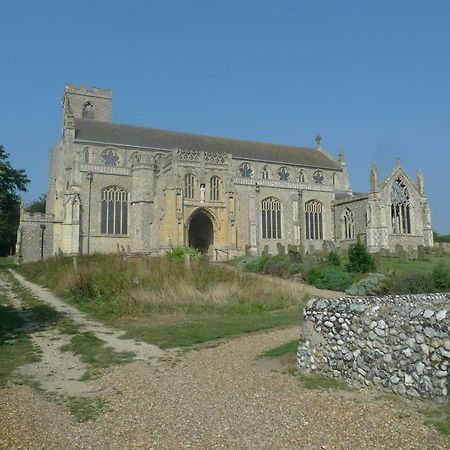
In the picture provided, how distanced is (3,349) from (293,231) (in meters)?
36.3

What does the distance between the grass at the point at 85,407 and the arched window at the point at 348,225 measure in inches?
1604

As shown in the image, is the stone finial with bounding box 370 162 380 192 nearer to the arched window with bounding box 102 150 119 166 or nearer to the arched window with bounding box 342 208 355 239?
the arched window with bounding box 342 208 355 239

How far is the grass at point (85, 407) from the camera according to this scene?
208 inches

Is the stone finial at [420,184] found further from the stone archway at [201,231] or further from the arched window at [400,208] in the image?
the stone archway at [201,231]

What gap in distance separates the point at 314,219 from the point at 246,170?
8463 mm

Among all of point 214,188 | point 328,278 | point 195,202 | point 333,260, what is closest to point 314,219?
point 214,188

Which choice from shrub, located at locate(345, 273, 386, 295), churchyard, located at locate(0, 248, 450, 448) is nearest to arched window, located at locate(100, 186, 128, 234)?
churchyard, located at locate(0, 248, 450, 448)

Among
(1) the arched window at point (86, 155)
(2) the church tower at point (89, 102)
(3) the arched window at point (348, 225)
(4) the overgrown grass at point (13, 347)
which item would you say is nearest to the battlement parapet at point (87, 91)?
(2) the church tower at point (89, 102)

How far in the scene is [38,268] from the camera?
2562 centimetres

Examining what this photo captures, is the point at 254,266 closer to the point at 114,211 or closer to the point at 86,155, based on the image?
the point at 114,211

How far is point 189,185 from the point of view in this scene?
121 feet

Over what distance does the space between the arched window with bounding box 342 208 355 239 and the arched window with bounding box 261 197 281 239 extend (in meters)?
6.83

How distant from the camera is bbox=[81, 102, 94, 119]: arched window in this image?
52.1 metres

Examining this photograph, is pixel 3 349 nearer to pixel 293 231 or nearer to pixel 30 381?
pixel 30 381
